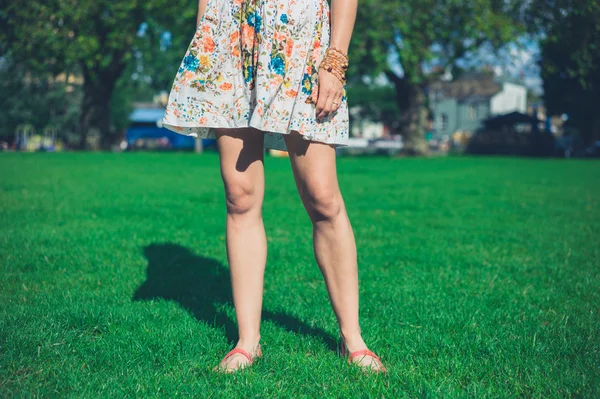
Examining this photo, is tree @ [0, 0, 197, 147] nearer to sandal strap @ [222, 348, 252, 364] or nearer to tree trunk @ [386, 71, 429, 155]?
tree trunk @ [386, 71, 429, 155]

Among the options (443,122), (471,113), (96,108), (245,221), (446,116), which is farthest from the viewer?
(443,122)

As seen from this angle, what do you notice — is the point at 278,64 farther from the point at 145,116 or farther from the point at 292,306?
the point at 145,116

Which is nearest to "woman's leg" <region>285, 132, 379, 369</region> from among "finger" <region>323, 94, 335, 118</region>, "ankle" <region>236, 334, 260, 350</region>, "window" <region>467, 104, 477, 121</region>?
"finger" <region>323, 94, 335, 118</region>

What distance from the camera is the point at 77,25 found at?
25.3 meters

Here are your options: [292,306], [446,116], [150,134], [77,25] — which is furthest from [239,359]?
[446,116]

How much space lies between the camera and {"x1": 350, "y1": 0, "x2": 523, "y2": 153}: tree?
23.9 m

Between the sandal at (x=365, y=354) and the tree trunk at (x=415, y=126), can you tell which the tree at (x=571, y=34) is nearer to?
the tree trunk at (x=415, y=126)

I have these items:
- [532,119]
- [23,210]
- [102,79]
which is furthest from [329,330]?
[532,119]

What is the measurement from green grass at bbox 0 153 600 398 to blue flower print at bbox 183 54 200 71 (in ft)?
4.18

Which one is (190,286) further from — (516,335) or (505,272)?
(505,272)

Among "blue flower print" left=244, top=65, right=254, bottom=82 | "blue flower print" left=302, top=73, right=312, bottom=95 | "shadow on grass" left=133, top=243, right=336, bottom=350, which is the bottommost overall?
"shadow on grass" left=133, top=243, right=336, bottom=350

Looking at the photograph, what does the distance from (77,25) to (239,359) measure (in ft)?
85.1

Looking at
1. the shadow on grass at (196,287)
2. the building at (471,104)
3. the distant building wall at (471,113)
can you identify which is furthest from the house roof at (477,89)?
the shadow on grass at (196,287)

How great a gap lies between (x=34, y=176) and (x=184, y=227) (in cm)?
704
